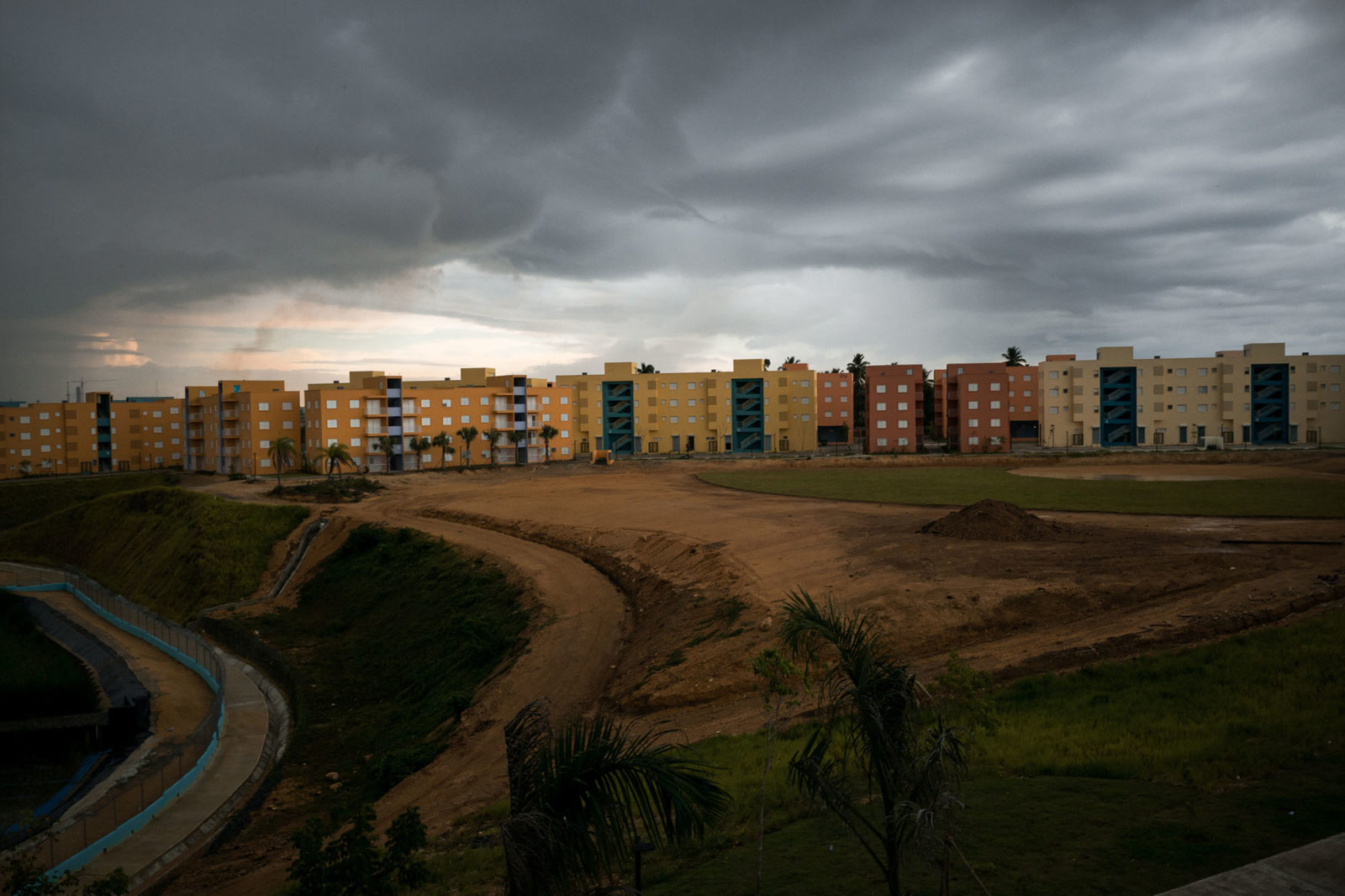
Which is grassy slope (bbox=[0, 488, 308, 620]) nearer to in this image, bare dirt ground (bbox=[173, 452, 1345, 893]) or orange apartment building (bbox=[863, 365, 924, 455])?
bare dirt ground (bbox=[173, 452, 1345, 893])

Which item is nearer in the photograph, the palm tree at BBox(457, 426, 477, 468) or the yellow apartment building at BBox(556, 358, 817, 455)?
the palm tree at BBox(457, 426, 477, 468)

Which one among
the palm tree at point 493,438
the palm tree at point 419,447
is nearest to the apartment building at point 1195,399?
the palm tree at point 493,438

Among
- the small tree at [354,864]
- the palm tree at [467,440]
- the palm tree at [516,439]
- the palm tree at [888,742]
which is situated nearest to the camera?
the palm tree at [888,742]

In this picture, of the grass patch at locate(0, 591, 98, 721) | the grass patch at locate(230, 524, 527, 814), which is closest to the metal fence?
the grass patch at locate(230, 524, 527, 814)

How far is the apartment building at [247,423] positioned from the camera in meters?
98.2

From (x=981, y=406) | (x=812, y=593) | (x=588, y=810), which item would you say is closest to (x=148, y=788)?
(x=812, y=593)

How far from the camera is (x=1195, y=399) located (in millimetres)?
107438

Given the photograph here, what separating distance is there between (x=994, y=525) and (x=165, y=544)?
64.6m

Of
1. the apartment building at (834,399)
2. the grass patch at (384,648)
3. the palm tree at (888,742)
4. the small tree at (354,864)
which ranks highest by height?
the apartment building at (834,399)

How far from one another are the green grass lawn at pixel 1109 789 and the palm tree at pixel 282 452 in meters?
78.5

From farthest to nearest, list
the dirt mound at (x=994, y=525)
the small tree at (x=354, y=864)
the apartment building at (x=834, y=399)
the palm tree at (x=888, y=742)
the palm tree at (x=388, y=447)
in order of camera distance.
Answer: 1. the apartment building at (x=834, y=399)
2. the palm tree at (x=388, y=447)
3. the dirt mound at (x=994, y=525)
4. the small tree at (x=354, y=864)
5. the palm tree at (x=888, y=742)

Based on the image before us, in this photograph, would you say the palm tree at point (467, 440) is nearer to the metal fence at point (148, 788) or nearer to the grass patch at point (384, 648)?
the grass patch at point (384, 648)

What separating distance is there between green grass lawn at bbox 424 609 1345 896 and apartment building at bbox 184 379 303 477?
94.9m

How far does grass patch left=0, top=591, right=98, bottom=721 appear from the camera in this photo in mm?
36188
